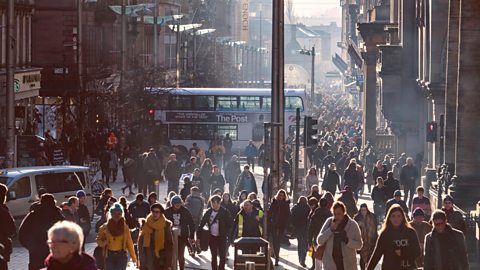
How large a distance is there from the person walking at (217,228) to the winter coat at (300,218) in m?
2.09

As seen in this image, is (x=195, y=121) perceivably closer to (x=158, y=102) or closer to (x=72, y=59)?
(x=158, y=102)

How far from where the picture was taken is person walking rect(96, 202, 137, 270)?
20406 millimetres

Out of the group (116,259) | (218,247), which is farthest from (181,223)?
(116,259)

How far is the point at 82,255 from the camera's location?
11.6m

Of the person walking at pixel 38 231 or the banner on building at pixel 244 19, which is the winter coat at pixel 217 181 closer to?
the person walking at pixel 38 231

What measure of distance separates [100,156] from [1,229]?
31318mm

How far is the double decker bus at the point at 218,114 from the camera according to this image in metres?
72.2

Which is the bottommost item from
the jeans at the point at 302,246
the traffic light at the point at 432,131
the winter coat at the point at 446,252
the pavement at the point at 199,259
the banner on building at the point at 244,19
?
the pavement at the point at 199,259

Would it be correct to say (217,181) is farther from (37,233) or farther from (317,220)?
(37,233)

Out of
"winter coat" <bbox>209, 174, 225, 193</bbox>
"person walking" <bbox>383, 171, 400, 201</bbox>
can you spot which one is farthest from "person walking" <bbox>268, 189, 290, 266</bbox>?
"winter coat" <bbox>209, 174, 225, 193</bbox>

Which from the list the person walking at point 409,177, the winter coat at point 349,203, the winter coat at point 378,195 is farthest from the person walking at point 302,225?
the person walking at point 409,177

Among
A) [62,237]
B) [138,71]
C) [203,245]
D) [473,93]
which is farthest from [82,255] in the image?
[138,71]

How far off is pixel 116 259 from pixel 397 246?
4319mm

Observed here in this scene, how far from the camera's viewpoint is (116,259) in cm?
2050
